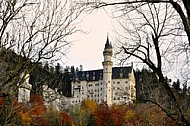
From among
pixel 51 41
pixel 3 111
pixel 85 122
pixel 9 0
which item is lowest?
pixel 85 122

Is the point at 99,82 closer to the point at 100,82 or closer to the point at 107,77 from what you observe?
the point at 100,82

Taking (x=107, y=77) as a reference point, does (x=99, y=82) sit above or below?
below

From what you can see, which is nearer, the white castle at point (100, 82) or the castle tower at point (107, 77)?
the white castle at point (100, 82)

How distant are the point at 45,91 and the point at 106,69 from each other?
327 feet

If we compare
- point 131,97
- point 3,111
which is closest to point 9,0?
point 3,111

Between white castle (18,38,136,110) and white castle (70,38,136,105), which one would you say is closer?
white castle (18,38,136,110)

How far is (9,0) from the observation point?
8328 mm

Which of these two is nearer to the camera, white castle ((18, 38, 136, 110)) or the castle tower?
white castle ((18, 38, 136, 110))

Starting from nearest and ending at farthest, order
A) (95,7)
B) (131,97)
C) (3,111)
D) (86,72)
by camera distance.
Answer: (95,7) < (3,111) < (131,97) < (86,72)

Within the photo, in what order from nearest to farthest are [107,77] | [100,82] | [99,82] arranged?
[107,77], [100,82], [99,82]

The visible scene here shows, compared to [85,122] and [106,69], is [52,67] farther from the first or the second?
[106,69]

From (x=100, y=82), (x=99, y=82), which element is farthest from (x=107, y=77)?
(x=99, y=82)

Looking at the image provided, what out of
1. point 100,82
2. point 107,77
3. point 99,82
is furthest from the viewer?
point 99,82

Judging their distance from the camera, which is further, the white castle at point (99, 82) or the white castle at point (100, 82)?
the white castle at point (99, 82)
